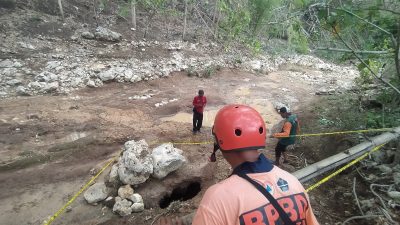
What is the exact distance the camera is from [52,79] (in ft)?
29.1

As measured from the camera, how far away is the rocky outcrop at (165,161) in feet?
16.3

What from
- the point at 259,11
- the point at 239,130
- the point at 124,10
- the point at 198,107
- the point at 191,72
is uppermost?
the point at 259,11

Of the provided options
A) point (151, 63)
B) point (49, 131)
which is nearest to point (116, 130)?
point (49, 131)

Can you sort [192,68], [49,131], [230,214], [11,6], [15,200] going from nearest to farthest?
[230,214], [15,200], [49,131], [11,6], [192,68]

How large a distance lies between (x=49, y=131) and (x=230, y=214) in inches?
251

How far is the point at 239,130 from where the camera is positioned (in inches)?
62.5

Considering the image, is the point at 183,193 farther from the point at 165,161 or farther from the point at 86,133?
the point at 86,133

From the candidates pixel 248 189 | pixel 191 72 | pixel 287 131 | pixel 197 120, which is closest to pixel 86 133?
pixel 197 120

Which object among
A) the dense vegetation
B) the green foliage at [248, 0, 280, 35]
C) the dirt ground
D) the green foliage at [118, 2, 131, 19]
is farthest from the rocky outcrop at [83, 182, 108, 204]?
the green foliage at [248, 0, 280, 35]

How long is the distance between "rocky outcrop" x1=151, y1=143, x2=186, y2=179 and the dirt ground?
0.62 m

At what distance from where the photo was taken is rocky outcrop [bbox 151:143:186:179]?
498cm

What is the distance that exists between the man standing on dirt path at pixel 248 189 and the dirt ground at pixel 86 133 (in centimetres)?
292

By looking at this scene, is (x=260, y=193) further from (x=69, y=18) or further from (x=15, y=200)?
(x=69, y=18)

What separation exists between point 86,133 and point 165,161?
2695 mm
